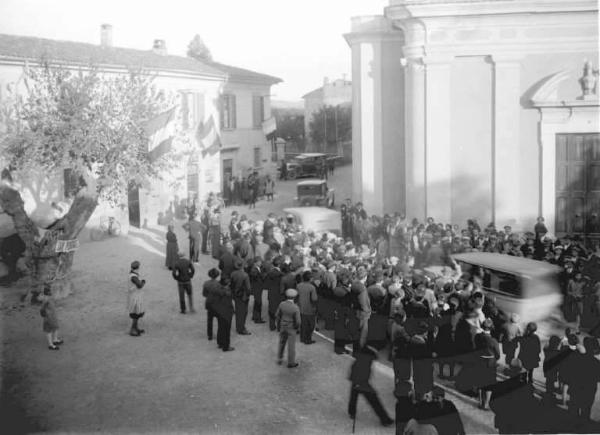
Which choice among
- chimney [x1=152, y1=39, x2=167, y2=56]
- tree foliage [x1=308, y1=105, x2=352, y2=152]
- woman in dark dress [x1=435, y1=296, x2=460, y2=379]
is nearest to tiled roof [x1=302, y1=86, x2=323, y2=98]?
tree foliage [x1=308, y1=105, x2=352, y2=152]

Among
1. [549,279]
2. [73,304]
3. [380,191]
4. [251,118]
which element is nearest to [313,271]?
[549,279]

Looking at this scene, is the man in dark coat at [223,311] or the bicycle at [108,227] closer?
the man in dark coat at [223,311]

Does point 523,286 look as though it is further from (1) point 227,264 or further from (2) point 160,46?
(2) point 160,46

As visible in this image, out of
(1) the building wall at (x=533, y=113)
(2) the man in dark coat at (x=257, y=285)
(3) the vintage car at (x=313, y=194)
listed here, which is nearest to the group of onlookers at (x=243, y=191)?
(3) the vintage car at (x=313, y=194)

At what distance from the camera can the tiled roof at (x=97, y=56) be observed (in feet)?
66.1

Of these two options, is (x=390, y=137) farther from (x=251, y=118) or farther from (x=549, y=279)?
(x=251, y=118)

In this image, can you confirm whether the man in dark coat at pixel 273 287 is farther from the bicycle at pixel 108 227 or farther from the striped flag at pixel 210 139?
the striped flag at pixel 210 139

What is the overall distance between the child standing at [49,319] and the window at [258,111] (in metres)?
23.9

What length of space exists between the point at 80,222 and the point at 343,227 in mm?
8281

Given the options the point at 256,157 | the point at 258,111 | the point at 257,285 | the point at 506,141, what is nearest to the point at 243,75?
the point at 258,111

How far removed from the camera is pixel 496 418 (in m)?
8.55

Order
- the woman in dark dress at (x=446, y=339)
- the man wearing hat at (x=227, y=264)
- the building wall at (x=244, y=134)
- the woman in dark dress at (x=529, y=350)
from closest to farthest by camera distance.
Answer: the woman in dark dress at (x=529, y=350) < the woman in dark dress at (x=446, y=339) < the man wearing hat at (x=227, y=264) < the building wall at (x=244, y=134)

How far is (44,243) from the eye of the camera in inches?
609

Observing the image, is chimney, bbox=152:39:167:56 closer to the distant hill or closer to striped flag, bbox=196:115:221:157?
striped flag, bbox=196:115:221:157
